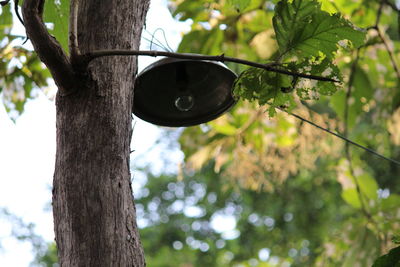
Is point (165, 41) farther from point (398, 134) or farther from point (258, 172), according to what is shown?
point (398, 134)

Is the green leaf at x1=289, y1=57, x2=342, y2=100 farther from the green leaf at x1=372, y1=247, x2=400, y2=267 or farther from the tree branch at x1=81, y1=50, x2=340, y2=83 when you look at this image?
the green leaf at x1=372, y1=247, x2=400, y2=267

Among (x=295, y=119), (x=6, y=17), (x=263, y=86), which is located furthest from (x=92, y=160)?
(x=295, y=119)

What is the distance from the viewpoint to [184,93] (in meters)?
1.54

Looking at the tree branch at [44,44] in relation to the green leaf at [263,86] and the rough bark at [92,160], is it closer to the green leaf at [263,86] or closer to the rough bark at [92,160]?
the rough bark at [92,160]

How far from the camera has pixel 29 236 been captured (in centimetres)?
1121

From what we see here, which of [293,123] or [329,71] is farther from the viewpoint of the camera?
[293,123]

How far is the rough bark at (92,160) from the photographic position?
96 centimetres

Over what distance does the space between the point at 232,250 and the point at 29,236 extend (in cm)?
401

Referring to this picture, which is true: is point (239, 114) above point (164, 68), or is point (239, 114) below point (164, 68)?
above

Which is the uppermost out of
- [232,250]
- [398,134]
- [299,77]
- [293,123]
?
[232,250]

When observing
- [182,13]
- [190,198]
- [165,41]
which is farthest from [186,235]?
[165,41]

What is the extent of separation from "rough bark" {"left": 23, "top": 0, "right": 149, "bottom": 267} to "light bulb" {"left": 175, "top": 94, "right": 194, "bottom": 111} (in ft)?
1.30

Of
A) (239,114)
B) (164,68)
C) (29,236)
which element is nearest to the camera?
(164,68)

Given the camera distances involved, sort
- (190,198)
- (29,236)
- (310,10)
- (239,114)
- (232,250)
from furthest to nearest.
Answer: (190,198)
(29,236)
(232,250)
(239,114)
(310,10)
